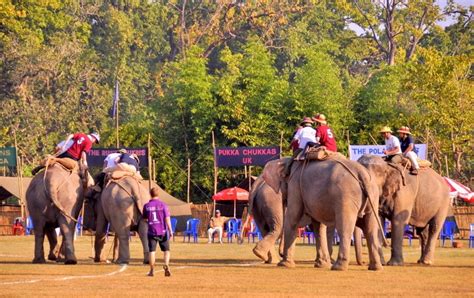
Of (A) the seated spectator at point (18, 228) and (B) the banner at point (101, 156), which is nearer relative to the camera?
(A) the seated spectator at point (18, 228)

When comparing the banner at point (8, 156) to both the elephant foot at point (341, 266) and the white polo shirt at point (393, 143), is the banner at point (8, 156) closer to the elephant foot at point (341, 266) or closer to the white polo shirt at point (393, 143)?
the white polo shirt at point (393, 143)

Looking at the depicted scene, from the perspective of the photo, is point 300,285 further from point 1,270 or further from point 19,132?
point 19,132

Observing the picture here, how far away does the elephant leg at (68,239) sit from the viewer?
90.9 ft

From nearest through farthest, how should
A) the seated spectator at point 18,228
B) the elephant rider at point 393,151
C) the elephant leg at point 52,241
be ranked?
the elephant rider at point 393,151, the elephant leg at point 52,241, the seated spectator at point 18,228

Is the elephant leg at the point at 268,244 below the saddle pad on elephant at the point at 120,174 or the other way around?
below

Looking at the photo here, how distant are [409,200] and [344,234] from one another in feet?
12.2

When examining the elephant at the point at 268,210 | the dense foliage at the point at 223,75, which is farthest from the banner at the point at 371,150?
the elephant at the point at 268,210

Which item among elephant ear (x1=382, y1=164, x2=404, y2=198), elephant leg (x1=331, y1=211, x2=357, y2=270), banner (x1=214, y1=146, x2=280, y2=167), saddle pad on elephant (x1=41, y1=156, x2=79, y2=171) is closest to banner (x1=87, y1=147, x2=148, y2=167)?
banner (x1=214, y1=146, x2=280, y2=167)

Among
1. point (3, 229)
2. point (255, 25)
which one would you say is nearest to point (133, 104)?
point (255, 25)

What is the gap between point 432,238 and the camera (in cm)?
2872

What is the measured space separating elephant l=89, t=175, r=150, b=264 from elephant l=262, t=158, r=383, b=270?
10.5 feet

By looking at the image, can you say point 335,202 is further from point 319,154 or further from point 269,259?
point 269,259

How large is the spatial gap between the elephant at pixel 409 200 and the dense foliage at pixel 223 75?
29.7 metres

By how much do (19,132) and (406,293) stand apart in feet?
218
